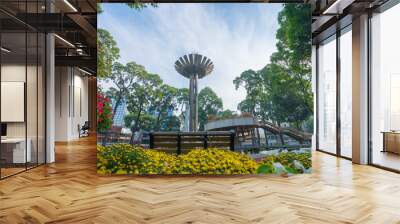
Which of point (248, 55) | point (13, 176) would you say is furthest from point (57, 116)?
point (248, 55)

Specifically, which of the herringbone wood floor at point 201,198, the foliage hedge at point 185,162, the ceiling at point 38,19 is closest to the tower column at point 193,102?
the foliage hedge at point 185,162

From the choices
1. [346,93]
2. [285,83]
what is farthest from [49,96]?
[346,93]

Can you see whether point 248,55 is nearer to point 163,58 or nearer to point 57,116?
point 163,58

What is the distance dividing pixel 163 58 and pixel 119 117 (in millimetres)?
1241

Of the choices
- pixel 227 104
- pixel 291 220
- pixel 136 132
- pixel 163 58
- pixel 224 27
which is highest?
pixel 224 27

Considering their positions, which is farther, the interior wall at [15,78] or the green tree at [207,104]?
the green tree at [207,104]

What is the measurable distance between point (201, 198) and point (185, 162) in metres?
1.56

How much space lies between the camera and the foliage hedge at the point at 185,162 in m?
6.14

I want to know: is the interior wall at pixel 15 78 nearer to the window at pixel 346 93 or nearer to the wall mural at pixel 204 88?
the wall mural at pixel 204 88

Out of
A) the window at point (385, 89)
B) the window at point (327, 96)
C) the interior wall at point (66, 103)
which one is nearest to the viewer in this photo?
the window at point (385, 89)

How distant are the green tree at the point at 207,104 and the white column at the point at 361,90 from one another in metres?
3.36

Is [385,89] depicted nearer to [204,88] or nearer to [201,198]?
[204,88]

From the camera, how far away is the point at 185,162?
20.3 ft

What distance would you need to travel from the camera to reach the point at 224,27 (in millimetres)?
6254
